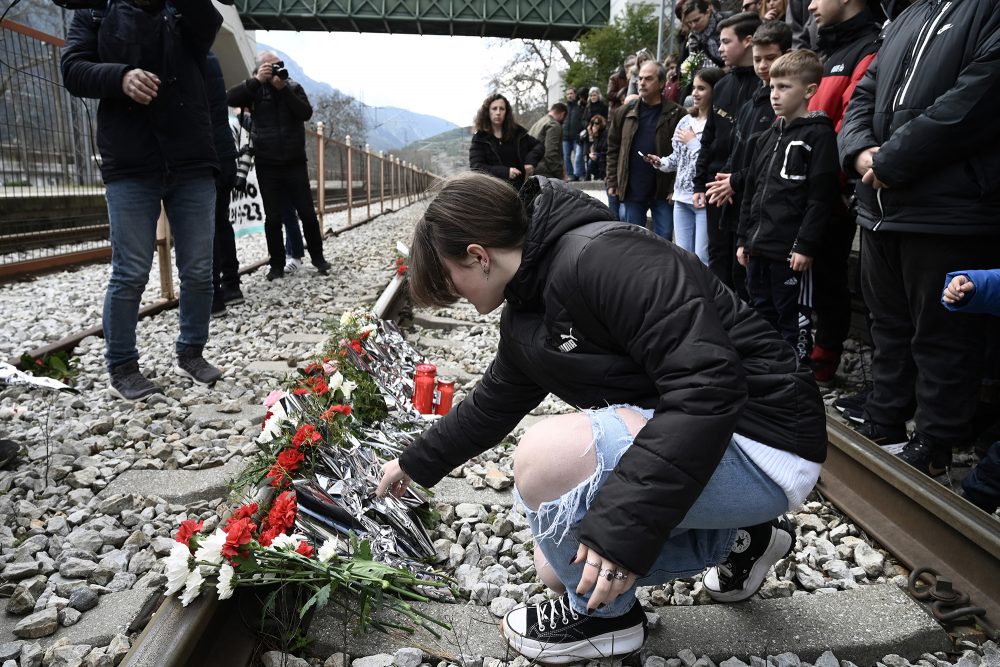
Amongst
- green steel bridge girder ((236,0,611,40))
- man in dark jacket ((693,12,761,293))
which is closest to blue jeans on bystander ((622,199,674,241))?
man in dark jacket ((693,12,761,293))

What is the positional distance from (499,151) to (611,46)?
43.8 feet

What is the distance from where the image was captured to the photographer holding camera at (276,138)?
693 cm

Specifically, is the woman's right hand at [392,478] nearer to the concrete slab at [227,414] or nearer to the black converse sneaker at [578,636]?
the black converse sneaker at [578,636]

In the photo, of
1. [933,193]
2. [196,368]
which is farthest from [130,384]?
[933,193]

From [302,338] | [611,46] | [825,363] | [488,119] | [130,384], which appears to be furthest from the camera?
[611,46]

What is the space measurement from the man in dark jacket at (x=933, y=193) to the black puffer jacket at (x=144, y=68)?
3.20 meters

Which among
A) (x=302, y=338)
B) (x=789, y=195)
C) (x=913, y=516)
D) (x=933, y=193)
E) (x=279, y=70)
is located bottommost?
(x=302, y=338)

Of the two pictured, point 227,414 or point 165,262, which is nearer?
point 227,414

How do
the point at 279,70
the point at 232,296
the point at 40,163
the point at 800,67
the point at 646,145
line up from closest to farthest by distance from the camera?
the point at 800,67, the point at 232,296, the point at 646,145, the point at 279,70, the point at 40,163

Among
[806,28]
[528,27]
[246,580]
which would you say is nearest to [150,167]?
[246,580]

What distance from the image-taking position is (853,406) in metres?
3.55

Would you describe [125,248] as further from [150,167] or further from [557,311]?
[557,311]

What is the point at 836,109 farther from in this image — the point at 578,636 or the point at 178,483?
the point at 178,483

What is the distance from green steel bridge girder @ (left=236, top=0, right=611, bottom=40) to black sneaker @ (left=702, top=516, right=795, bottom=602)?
33699mm
